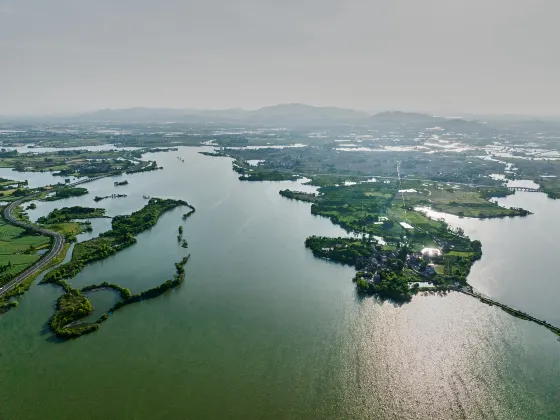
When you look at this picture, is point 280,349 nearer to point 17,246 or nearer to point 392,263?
point 392,263

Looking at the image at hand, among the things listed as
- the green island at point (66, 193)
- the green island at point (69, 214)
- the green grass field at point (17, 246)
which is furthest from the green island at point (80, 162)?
the green grass field at point (17, 246)

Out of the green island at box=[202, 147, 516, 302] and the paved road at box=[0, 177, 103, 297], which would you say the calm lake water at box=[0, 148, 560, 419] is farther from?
the paved road at box=[0, 177, 103, 297]

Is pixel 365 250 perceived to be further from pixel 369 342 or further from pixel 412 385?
pixel 412 385

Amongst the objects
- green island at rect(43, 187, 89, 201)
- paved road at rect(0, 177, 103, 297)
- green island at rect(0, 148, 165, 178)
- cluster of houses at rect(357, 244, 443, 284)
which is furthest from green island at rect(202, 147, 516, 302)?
green island at rect(43, 187, 89, 201)

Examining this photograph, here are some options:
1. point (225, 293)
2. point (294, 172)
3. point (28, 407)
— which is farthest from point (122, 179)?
point (28, 407)

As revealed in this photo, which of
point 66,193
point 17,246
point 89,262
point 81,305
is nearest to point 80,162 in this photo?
point 66,193

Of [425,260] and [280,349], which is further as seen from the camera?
[425,260]
